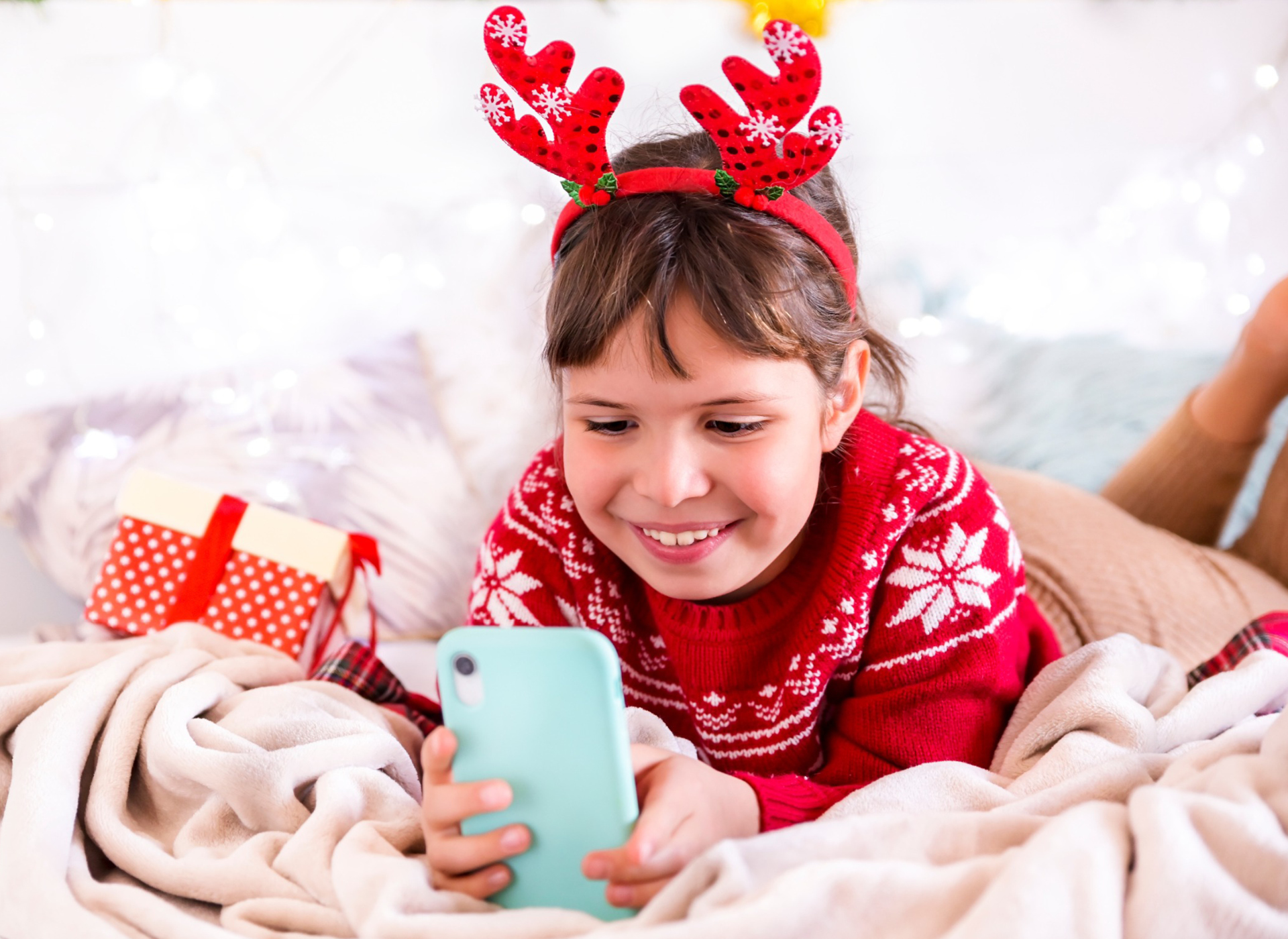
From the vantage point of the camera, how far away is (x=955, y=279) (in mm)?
1490

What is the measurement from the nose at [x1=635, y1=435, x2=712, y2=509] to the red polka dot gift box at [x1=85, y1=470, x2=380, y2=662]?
0.50m

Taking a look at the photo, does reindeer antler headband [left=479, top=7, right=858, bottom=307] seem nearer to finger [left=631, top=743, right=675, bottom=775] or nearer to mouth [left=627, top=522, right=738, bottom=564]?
mouth [left=627, top=522, right=738, bottom=564]

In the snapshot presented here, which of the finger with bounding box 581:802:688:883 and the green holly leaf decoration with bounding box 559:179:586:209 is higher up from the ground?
the green holly leaf decoration with bounding box 559:179:586:209

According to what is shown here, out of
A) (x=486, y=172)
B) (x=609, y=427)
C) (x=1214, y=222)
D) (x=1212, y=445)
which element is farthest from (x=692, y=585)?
(x=1214, y=222)

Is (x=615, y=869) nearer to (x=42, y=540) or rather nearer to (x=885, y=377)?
(x=885, y=377)

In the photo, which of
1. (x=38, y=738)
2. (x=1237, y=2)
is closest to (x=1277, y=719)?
(x=38, y=738)

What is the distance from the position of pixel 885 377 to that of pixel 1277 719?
1.69 ft

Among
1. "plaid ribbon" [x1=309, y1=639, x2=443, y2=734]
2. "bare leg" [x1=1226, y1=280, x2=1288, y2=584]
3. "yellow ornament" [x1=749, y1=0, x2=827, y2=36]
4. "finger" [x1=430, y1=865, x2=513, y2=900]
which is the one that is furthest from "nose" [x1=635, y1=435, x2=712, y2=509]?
"yellow ornament" [x1=749, y1=0, x2=827, y2=36]

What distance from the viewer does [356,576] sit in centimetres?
116

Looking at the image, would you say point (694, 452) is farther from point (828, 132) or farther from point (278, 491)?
point (278, 491)

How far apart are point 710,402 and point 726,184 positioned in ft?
0.55

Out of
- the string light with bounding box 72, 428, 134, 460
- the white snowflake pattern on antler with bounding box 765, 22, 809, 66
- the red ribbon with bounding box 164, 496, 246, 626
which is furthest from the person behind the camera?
the string light with bounding box 72, 428, 134, 460

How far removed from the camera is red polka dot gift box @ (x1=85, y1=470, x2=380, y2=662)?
1.09 meters

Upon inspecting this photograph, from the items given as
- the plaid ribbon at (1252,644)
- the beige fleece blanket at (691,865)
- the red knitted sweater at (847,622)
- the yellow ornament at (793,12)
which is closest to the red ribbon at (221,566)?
the beige fleece blanket at (691,865)
